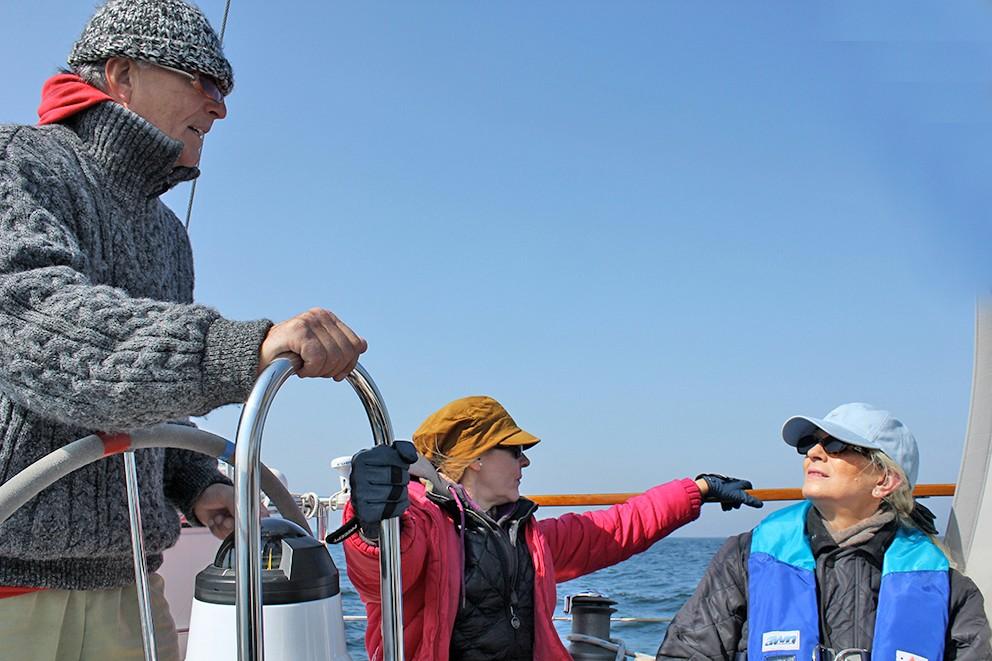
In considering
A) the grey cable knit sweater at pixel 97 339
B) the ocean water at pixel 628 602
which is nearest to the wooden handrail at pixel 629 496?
the ocean water at pixel 628 602

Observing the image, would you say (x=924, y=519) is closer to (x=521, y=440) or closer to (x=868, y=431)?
(x=868, y=431)

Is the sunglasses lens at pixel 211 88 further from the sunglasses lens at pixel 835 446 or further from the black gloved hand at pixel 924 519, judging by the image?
the black gloved hand at pixel 924 519

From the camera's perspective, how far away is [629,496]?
11.2 feet

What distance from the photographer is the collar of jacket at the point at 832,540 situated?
7.57 feet

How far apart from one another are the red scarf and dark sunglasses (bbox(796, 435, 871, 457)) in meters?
1.79

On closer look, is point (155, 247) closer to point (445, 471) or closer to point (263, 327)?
point (263, 327)

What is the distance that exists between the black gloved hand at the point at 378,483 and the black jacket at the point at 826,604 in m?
1.56

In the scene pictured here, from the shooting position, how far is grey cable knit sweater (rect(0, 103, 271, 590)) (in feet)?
3.08

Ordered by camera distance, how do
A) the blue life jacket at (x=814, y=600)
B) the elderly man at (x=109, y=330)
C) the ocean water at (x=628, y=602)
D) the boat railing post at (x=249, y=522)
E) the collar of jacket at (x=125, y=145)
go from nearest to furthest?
1. the boat railing post at (x=249, y=522)
2. the elderly man at (x=109, y=330)
3. the collar of jacket at (x=125, y=145)
4. the blue life jacket at (x=814, y=600)
5. the ocean water at (x=628, y=602)

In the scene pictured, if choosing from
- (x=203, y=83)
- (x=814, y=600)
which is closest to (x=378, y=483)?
(x=203, y=83)

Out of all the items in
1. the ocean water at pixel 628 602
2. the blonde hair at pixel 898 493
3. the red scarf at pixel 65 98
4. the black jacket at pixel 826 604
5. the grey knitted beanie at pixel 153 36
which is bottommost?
the ocean water at pixel 628 602

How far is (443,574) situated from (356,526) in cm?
141

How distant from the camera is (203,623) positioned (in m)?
0.93

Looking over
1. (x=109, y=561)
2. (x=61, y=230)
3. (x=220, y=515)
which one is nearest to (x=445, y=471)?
(x=220, y=515)
